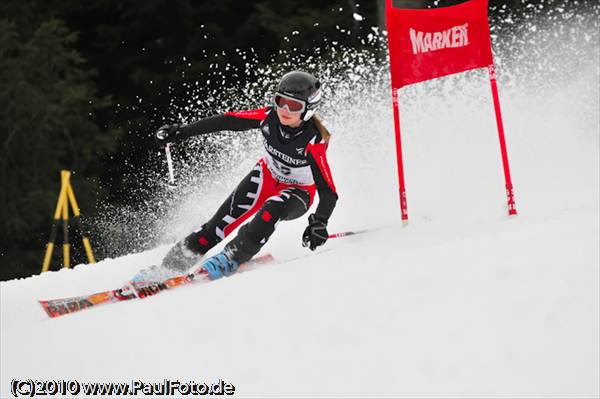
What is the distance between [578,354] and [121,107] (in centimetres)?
1683

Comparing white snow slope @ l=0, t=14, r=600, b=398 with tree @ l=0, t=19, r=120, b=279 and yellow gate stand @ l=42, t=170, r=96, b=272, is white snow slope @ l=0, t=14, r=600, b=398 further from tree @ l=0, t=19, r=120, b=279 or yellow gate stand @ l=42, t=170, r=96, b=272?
tree @ l=0, t=19, r=120, b=279

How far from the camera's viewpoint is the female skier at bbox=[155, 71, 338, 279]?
198 inches

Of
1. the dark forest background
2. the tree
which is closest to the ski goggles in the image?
the dark forest background

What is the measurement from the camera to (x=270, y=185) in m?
5.55

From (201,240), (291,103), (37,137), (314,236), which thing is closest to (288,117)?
(291,103)

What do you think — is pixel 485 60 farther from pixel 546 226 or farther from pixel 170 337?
pixel 170 337

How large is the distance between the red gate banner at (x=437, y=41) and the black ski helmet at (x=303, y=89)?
537 mm

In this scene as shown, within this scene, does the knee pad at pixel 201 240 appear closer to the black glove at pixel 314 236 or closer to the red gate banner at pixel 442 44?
the black glove at pixel 314 236

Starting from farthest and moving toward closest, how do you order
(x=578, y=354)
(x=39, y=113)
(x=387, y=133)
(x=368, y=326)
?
1. (x=39, y=113)
2. (x=387, y=133)
3. (x=368, y=326)
4. (x=578, y=354)

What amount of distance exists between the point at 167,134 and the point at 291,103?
2.88 ft

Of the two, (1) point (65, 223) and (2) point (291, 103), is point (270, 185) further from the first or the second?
(1) point (65, 223)

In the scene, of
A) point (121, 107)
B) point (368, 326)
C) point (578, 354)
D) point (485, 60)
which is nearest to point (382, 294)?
point (368, 326)

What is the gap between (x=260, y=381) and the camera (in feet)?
9.99

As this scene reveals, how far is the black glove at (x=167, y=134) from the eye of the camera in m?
5.38
